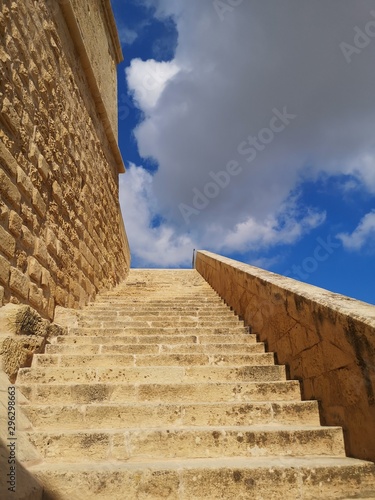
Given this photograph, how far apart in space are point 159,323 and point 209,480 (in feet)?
8.00

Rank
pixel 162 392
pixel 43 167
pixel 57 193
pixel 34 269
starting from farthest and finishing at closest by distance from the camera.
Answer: pixel 57 193, pixel 43 167, pixel 34 269, pixel 162 392

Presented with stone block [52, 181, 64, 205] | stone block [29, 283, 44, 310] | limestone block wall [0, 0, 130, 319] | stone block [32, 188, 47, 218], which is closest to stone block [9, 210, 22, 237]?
limestone block wall [0, 0, 130, 319]

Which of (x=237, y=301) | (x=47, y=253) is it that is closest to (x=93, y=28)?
(x=47, y=253)

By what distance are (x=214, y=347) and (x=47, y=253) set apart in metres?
2.04

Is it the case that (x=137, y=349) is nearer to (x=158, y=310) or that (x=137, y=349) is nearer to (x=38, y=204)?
(x=158, y=310)

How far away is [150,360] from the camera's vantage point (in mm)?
3186

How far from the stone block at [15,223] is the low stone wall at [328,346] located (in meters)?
2.44

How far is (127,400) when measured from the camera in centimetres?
264

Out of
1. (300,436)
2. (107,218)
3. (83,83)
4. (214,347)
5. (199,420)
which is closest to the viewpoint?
(300,436)

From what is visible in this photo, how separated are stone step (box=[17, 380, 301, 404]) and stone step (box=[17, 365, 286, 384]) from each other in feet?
0.63

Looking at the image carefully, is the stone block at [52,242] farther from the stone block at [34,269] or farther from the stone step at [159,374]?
the stone step at [159,374]

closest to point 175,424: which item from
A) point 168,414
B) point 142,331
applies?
point 168,414

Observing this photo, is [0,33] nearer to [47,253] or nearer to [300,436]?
[47,253]

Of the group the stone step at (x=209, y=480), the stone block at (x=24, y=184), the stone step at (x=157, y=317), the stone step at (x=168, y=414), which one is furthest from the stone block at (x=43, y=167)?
the stone step at (x=209, y=480)
